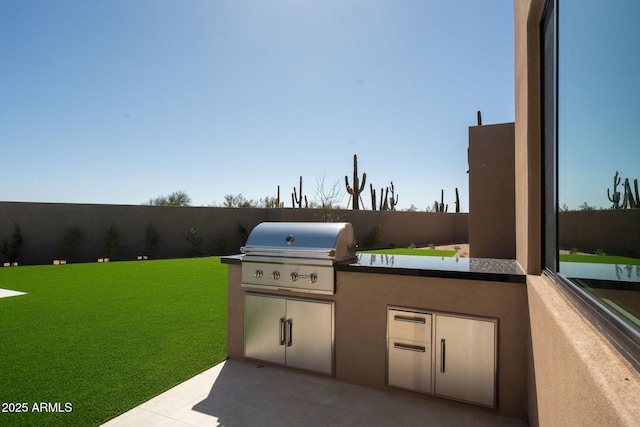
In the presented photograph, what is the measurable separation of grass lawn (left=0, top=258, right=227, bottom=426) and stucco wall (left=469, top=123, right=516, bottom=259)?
16.0ft

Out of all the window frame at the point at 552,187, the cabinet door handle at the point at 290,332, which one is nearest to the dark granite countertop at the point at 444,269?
the window frame at the point at 552,187

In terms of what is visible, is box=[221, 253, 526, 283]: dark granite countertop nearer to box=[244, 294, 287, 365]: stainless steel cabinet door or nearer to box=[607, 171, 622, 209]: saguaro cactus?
box=[244, 294, 287, 365]: stainless steel cabinet door

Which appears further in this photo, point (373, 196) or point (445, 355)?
point (373, 196)

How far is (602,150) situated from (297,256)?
2.49 meters

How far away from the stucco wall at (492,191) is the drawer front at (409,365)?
4.13 meters

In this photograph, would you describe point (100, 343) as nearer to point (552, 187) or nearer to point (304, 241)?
point (304, 241)

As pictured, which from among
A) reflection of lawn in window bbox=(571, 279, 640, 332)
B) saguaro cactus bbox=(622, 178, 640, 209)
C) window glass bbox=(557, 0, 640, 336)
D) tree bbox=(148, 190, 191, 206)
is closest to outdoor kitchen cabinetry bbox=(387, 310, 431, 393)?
window glass bbox=(557, 0, 640, 336)

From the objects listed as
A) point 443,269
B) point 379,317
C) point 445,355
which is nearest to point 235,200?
point 379,317

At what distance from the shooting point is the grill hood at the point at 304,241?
310cm

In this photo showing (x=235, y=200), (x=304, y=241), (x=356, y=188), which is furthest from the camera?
(x=235, y=200)

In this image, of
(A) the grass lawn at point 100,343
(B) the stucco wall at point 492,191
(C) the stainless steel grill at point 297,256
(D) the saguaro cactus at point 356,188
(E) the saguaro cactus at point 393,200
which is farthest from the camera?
(E) the saguaro cactus at point 393,200

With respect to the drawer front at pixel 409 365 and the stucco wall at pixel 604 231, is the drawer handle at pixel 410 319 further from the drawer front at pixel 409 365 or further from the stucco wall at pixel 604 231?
the stucco wall at pixel 604 231

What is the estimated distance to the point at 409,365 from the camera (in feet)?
9.27

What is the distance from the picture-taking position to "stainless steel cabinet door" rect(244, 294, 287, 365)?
3.32m
